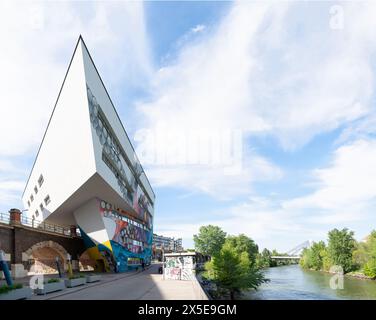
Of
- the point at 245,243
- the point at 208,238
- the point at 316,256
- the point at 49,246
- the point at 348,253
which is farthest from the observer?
the point at 208,238

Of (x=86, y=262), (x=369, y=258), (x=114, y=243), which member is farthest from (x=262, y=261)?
(x=114, y=243)

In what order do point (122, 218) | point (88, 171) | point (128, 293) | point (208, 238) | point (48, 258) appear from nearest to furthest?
point (128, 293) < point (88, 171) < point (48, 258) < point (122, 218) < point (208, 238)

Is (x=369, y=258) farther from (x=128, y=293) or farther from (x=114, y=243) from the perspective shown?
(x=128, y=293)

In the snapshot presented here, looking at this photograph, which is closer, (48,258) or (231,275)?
(231,275)

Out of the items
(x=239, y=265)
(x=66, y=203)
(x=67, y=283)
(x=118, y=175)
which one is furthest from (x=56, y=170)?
(x=239, y=265)

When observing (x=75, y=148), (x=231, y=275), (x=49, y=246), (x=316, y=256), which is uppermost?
(x=75, y=148)

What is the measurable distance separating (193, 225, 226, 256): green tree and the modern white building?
49771mm

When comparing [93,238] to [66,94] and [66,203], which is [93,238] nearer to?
[66,203]

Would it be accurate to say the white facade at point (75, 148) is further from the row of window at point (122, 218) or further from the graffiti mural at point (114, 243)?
the graffiti mural at point (114, 243)

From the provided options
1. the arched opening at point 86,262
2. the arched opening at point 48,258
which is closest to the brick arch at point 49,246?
the arched opening at point 48,258

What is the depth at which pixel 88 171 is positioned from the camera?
31.3 metres

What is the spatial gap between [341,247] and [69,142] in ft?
217

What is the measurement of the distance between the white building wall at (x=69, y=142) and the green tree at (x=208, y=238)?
6673 cm
